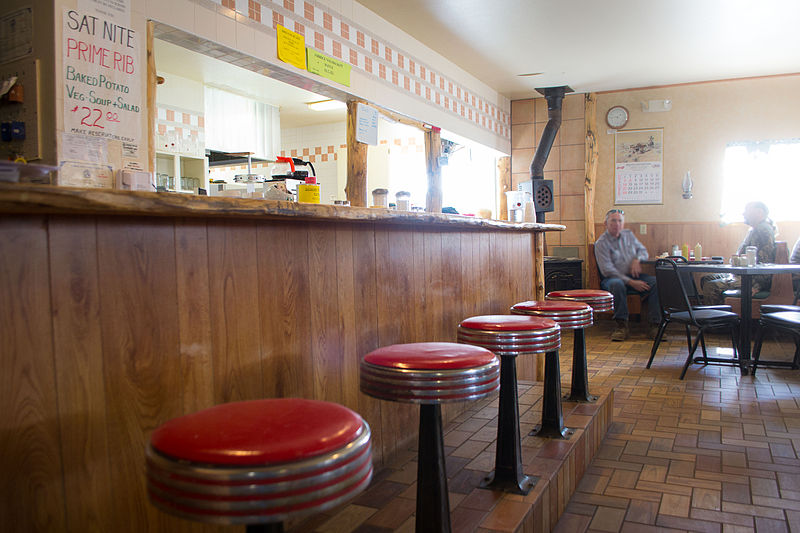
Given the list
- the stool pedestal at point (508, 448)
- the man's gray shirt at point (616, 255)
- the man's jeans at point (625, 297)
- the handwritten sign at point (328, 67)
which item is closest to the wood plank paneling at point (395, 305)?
the stool pedestal at point (508, 448)

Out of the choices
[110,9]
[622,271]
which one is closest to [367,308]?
[110,9]

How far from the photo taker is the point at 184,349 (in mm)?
1560

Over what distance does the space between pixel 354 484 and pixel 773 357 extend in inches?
214

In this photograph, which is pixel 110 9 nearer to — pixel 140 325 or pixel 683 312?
pixel 140 325

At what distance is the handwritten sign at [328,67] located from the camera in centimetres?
431

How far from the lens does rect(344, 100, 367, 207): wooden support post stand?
4824 mm

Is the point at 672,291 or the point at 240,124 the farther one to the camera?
the point at 240,124

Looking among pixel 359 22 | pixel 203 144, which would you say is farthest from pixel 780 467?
pixel 203 144

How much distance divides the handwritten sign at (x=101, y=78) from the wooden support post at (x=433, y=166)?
3.46 meters

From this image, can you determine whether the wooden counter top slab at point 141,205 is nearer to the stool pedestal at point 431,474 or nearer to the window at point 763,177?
the stool pedestal at point 431,474

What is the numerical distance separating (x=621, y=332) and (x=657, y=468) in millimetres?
3755

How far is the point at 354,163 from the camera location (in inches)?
190

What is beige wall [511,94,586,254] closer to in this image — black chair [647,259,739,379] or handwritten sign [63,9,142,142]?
black chair [647,259,739,379]

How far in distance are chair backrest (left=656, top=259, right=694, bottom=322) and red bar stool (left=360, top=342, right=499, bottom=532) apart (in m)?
3.48
